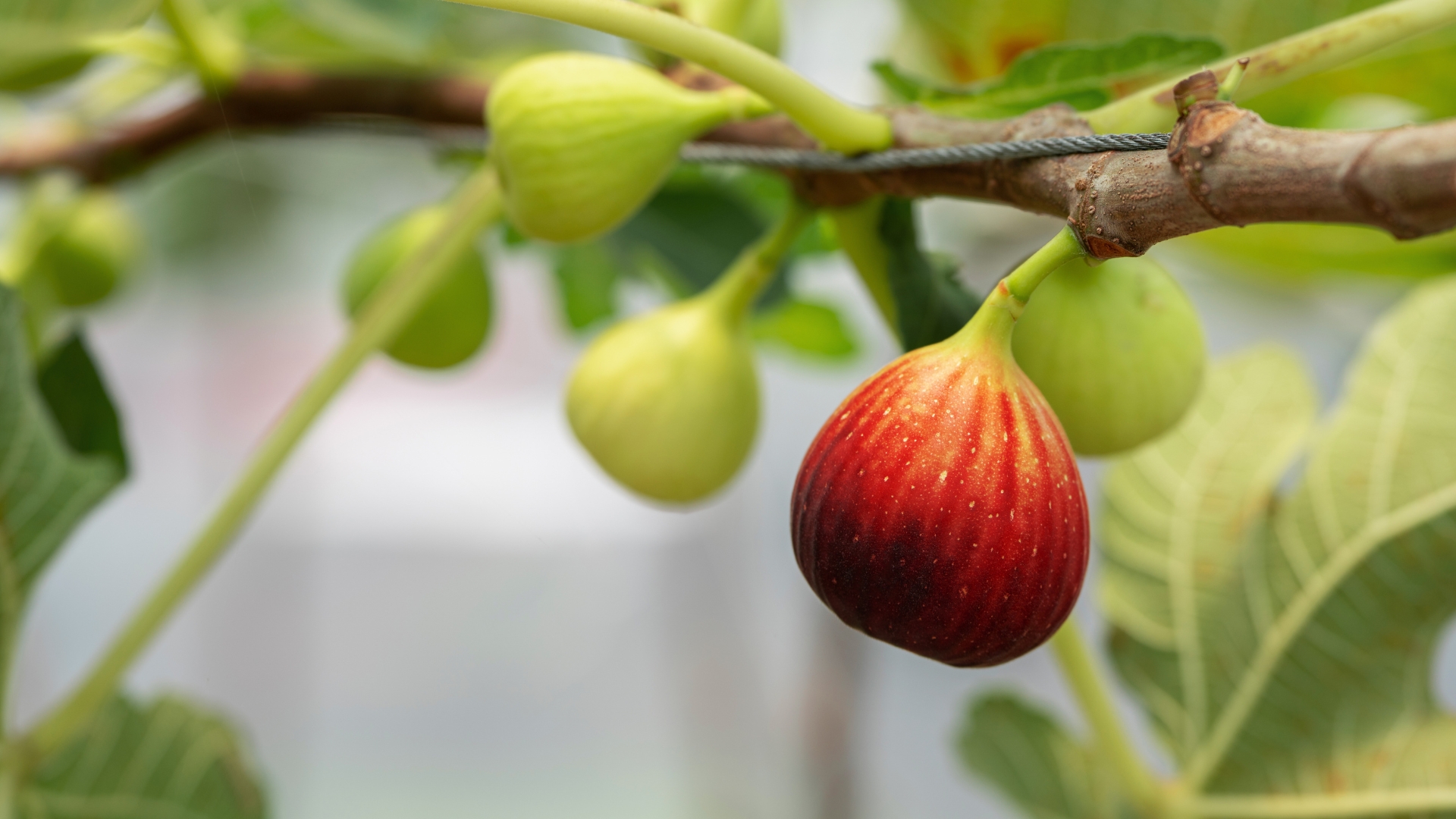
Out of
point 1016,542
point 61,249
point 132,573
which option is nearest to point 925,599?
point 1016,542

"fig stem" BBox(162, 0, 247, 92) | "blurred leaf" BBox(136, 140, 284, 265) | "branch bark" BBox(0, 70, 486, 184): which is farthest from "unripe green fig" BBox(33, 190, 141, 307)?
"blurred leaf" BBox(136, 140, 284, 265)

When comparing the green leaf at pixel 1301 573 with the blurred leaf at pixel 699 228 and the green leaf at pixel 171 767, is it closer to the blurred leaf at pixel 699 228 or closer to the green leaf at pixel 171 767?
the blurred leaf at pixel 699 228

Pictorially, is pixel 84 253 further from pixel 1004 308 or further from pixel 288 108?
pixel 1004 308

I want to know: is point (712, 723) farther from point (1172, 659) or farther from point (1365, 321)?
point (1172, 659)

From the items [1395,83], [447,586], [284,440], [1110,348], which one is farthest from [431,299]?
[447,586]

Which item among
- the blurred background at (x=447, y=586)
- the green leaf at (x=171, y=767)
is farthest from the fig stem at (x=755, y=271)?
the blurred background at (x=447, y=586)

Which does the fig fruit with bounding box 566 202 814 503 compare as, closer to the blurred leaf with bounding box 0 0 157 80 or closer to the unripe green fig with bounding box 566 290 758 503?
the unripe green fig with bounding box 566 290 758 503
